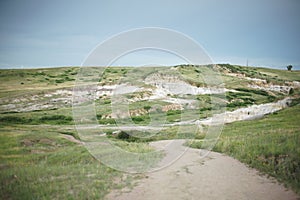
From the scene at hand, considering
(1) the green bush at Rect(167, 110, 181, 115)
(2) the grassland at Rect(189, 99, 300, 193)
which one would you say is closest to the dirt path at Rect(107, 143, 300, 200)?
(2) the grassland at Rect(189, 99, 300, 193)

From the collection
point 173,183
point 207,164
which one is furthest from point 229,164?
point 173,183

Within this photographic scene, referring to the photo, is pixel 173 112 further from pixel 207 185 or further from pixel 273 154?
pixel 207 185

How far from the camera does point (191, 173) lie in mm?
12391

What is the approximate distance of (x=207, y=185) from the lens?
10.6 metres

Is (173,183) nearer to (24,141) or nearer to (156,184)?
(156,184)

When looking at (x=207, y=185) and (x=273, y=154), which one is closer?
(x=207, y=185)

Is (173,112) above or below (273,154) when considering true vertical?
below

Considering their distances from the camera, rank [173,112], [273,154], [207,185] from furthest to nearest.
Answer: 1. [173,112]
2. [273,154]
3. [207,185]

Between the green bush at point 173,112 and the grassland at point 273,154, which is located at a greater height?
the grassland at point 273,154

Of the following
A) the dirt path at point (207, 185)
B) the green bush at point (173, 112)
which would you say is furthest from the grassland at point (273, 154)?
the green bush at point (173, 112)

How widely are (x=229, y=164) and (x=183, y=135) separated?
1277cm

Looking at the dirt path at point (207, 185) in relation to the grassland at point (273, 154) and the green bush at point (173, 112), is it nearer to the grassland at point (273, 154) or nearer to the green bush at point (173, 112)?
the grassland at point (273, 154)

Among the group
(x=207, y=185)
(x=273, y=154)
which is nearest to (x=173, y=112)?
(x=273, y=154)

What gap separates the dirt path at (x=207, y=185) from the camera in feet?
31.2
